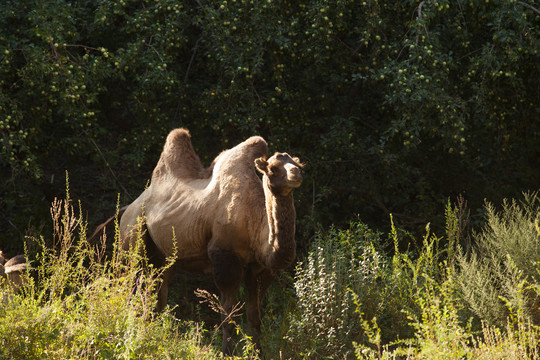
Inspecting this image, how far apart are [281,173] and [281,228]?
464 millimetres

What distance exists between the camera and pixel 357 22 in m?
9.30

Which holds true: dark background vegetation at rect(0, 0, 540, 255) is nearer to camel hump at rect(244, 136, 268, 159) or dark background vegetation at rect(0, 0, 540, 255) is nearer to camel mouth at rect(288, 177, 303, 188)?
camel hump at rect(244, 136, 268, 159)

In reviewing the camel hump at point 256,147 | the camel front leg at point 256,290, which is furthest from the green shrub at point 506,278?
the camel hump at point 256,147

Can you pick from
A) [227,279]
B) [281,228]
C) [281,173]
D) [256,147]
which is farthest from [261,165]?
[227,279]

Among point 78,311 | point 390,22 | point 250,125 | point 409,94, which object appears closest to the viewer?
point 78,311

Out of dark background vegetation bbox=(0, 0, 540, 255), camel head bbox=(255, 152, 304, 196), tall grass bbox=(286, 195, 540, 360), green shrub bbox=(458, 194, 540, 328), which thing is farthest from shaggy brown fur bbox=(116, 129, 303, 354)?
green shrub bbox=(458, 194, 540, 328)

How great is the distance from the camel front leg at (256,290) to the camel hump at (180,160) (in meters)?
1.19

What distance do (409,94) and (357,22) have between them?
191 cm

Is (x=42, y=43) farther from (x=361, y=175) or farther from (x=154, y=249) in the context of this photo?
(x=361, y=175)

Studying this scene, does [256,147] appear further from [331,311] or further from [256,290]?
[331,311]

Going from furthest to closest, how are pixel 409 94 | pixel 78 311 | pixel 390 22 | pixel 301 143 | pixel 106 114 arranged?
pixel 106 114, pixel 301 143, pixel 390 22, pixel 409 94, pixel 78 311

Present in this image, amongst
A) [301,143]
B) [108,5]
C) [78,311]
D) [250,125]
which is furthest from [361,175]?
[78,311]

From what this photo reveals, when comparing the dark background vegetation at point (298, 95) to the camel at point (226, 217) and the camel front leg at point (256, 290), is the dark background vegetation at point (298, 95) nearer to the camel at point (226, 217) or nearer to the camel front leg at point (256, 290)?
the camel at point (226, 217)

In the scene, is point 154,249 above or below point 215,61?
below
